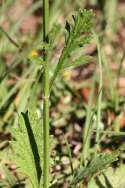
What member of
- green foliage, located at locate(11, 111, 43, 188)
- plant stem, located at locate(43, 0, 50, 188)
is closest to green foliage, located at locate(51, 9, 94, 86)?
plant stem, located at locate(43, 0, 50, 188)

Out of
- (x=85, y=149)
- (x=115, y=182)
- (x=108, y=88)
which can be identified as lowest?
(x=115, y=182)

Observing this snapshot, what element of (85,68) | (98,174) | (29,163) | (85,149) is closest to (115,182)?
(98,174)

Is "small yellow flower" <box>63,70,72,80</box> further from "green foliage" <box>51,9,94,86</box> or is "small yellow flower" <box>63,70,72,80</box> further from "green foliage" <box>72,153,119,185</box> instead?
"green foliage" <box>51,9,94,86</box>

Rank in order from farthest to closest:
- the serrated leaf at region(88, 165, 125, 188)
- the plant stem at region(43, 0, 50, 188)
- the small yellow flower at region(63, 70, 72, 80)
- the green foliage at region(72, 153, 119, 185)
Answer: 1. the small yellow flower at region(63, 70, 72, 80)
2. the serrated leaf at region(88, 165, 125, 188)
3. the green foliage at region(72, 153, 119, 185)
4. the plant stem at region(43, 0, 50, 188)

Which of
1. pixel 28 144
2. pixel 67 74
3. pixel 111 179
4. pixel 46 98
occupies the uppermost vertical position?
pixel 67 74

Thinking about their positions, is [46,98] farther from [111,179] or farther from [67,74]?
[67,74]

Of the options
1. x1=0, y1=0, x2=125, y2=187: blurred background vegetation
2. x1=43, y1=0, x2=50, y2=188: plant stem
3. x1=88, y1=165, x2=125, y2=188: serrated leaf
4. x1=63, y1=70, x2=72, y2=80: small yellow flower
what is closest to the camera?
x1=43, y1=0, x2=50, y2=188: plant stem

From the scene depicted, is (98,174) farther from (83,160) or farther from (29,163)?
(29,163)

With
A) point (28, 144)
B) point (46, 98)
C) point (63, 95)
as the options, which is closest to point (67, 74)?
point (63, 95)

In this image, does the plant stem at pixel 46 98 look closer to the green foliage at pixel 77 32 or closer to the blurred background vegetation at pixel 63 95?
the green foliage at pixel 77 32
